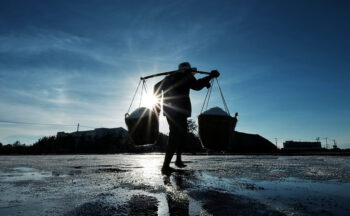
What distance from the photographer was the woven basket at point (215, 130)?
369cm

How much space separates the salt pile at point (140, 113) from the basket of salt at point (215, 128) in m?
1.06

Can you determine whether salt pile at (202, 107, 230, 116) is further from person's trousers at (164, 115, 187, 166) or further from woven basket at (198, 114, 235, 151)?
person's trousers at (164, 115, 187, 166)

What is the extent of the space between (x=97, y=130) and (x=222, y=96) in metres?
79.4

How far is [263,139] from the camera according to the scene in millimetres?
42094

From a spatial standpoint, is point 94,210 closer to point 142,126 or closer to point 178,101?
point 142,126

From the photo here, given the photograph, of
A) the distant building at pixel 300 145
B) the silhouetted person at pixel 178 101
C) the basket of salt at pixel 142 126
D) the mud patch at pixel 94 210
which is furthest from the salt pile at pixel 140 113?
the distant building at pixel 300 145

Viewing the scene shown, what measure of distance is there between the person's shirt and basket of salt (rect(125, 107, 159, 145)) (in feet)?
1.39

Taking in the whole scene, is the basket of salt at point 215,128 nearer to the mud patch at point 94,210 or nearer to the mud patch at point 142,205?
the mud patch at point 142,205

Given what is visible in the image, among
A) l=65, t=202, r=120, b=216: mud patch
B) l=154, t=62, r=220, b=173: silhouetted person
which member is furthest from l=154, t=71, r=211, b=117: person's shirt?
l=65, t=202, r=120, b=216: mud patch

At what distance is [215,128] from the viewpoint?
12.1 ft

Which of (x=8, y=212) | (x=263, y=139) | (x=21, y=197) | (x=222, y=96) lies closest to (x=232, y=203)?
(x=8, y=212)

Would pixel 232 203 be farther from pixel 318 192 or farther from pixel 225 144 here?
pixel 225 144

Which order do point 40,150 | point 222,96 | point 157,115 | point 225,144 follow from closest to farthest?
point 225,144
point 222,96
point 157,115
point 40,150

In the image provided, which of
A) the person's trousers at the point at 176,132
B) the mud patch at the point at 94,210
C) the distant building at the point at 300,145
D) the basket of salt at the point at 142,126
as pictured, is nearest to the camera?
the mud patch at the point at 94,210
